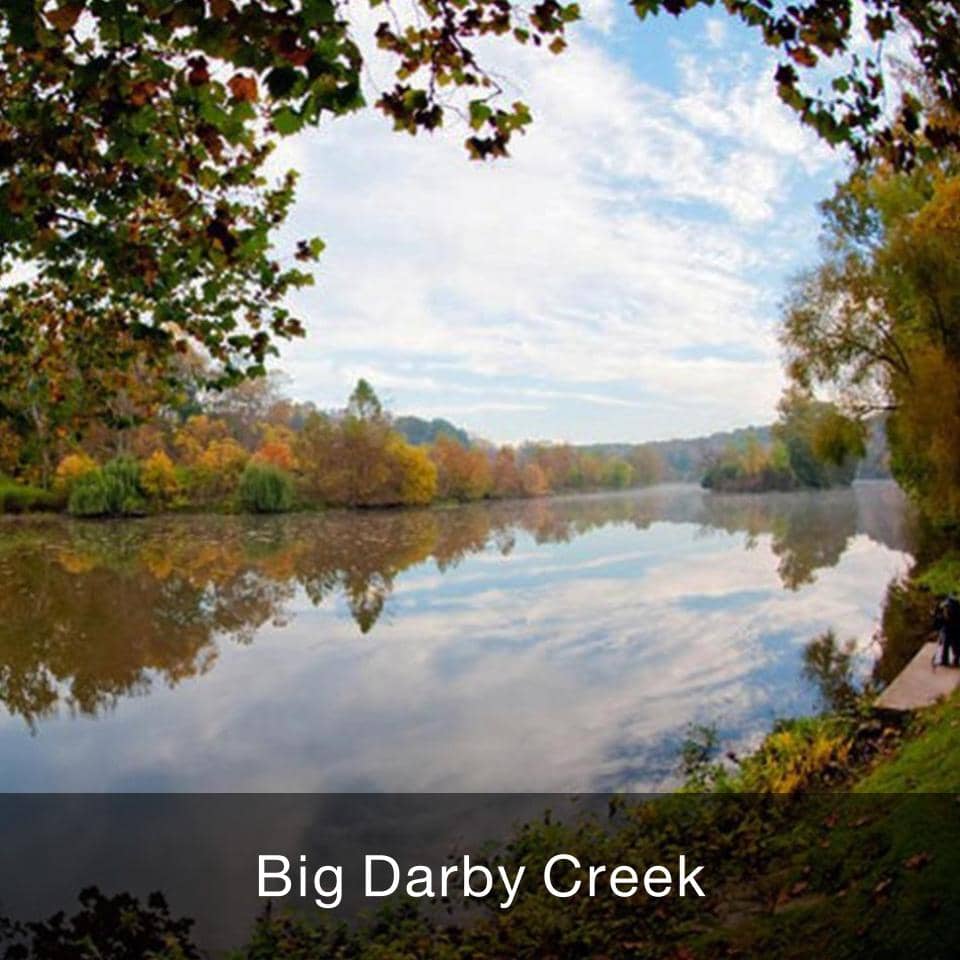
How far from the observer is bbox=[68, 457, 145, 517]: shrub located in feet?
175

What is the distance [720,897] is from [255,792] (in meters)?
5.33

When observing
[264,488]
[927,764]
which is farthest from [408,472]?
[927,764]

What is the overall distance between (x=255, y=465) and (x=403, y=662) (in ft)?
157

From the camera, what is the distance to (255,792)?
8.73 m

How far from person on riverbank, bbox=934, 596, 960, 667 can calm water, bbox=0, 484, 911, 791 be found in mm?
1834

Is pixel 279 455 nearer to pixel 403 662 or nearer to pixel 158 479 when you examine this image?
pixel 158 479

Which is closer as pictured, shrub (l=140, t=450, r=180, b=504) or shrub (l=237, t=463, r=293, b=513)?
shrub (l=140, t=450, r=180, b=504)

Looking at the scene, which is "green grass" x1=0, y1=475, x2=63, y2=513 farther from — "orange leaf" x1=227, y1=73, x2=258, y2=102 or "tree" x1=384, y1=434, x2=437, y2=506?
"orange leaf" x1=227, y1=73, x2=258, y2=102

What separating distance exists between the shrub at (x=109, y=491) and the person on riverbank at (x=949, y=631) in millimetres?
52464

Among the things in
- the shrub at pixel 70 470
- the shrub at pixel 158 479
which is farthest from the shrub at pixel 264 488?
the shrub at pixel 70 470

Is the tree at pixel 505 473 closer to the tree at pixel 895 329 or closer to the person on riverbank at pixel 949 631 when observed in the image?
the tree at pixel 895 329

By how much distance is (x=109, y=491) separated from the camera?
175 ft

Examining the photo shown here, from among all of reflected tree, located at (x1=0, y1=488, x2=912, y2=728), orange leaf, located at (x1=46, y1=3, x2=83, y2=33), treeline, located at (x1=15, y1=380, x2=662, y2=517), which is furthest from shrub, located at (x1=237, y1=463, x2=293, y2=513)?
orange leaf, located at (x1=46, y1=3, x2=83, y2=33)

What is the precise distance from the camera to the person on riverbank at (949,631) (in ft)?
34.0
